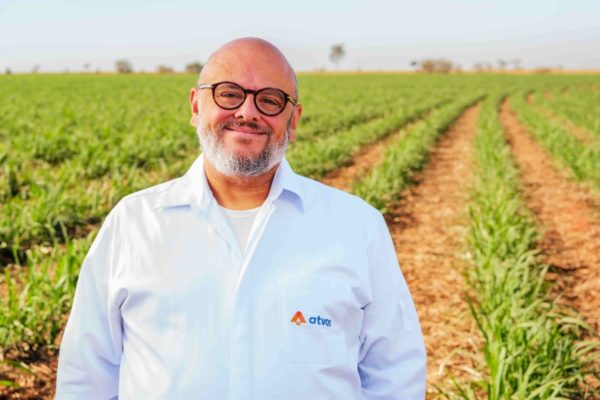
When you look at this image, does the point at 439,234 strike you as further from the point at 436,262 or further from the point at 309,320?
the point at 309,320

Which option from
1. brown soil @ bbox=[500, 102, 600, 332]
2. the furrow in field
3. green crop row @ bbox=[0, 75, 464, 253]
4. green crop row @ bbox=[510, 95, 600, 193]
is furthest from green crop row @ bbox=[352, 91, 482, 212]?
green crop row @ bbox=[510, 95, 600, 193]

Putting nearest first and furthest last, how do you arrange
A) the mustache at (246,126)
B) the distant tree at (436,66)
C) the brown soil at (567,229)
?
the mustache at (246,126), the brown soil at (567,229), the distant tree at (436,66)

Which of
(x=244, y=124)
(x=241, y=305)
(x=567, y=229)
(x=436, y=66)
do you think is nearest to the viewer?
(x=241, y=305)

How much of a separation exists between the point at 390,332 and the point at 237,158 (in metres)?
0.73

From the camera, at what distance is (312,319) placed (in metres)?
1.67

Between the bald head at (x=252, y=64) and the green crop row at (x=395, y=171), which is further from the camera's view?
the green crop row at (x=395, y=171)

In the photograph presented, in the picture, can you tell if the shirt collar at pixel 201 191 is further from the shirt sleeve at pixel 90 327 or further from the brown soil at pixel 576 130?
the brown soil at pixel 576 130

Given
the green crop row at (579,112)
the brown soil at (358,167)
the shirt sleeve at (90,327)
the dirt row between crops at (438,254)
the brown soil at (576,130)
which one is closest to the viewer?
the shirt sleeve at (90,327)

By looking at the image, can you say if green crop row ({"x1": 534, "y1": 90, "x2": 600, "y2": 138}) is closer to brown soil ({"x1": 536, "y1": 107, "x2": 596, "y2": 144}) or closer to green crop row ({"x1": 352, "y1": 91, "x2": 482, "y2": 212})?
brown soil ({"x1": 536, "y1": 107, "x2": 596, "y2": 144})

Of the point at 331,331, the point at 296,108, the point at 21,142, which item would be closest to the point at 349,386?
the point at 331,331

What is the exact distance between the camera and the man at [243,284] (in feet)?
5.44

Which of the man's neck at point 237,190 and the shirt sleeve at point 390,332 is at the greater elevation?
the man's neck at point 237,190

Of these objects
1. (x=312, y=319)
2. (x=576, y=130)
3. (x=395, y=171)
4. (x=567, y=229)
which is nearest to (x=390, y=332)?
(x=312, y=319)

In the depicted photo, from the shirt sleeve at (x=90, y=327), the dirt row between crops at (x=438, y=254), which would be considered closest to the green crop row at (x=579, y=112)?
the dirt row between crops at (x=438, y=254)
